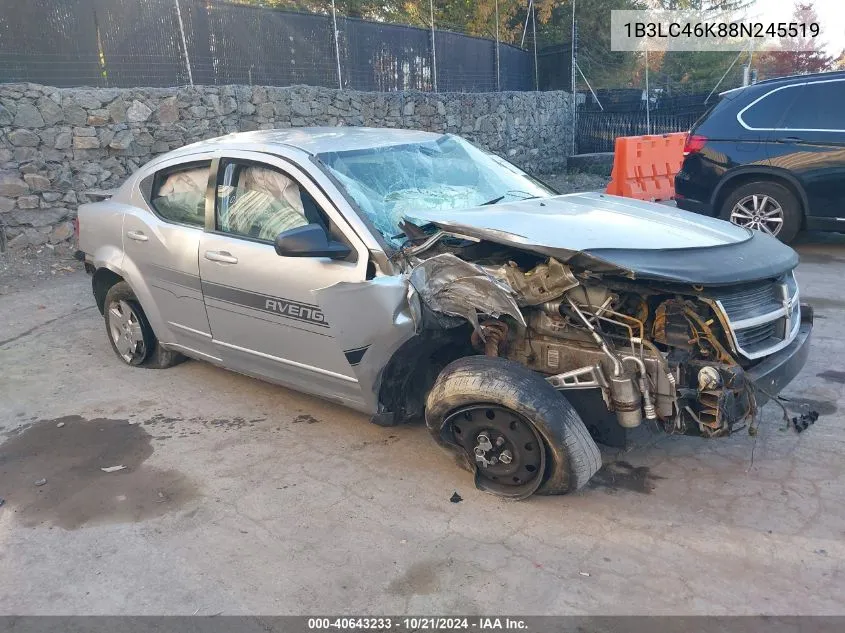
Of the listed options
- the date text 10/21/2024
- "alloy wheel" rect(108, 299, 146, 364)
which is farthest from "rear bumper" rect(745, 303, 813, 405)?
"alloy wheel" rect(108, 299, 146, 364)

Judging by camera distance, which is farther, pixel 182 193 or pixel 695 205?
pixel 695 205

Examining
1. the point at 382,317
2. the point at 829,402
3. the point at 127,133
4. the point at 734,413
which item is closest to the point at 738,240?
the point at 734,413

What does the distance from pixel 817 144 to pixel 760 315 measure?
211 inches

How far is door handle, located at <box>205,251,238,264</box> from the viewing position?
14.4 ft

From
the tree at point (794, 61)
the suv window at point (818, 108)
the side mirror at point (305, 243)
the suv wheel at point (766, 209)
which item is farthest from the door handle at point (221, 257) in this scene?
the tree at point (794, 61)

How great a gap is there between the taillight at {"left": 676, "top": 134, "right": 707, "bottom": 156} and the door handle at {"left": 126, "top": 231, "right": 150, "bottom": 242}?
6.33 metres

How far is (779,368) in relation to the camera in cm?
351

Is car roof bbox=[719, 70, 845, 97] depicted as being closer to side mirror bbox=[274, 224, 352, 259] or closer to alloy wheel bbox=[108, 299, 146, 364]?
side mirror bbox=[274, 224, 352, 259]

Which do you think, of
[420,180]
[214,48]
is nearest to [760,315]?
[420,180]

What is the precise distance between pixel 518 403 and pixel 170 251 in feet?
8.93

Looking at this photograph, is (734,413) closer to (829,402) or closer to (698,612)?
(698,612)

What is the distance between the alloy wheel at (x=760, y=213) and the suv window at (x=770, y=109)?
0.80 metres

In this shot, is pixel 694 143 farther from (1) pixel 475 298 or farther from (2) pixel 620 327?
(1) pixel 475 298

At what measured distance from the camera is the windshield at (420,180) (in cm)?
414
